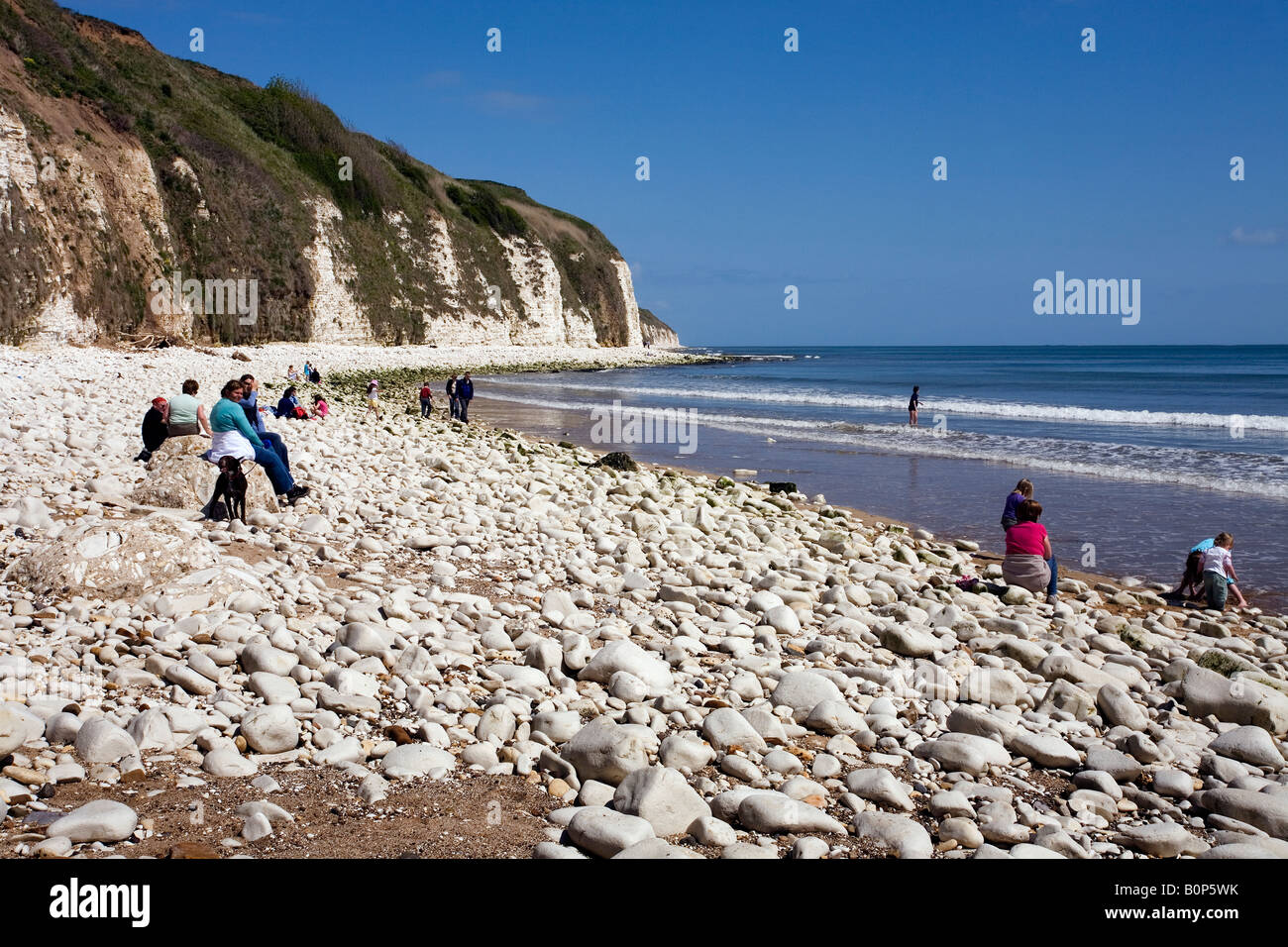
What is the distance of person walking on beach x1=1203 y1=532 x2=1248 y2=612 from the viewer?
26.9 ft

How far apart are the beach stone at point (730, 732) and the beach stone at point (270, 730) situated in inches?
76.0

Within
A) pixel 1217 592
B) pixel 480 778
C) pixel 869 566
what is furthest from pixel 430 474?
pixel 1217 592

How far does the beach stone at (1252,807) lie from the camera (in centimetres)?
370

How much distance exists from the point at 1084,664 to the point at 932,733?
171cm

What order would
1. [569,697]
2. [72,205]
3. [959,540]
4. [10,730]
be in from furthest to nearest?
[72,205] < [959,540] < [569,697] < [10,730]

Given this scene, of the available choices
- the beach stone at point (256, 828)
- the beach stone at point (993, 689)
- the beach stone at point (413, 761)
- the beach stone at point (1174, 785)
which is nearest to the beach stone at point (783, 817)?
the beach stone at point (413, 761)

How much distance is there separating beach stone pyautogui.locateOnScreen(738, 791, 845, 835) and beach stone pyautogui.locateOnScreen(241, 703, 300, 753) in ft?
6.61

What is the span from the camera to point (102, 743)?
3576mm

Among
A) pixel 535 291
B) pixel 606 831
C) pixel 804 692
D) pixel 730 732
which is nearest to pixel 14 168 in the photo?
pixel 804 692

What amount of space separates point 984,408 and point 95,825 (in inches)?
1439

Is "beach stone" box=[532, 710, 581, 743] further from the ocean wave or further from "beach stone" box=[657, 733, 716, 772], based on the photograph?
the ocean wave

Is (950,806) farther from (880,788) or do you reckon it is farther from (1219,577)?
(1219,577)

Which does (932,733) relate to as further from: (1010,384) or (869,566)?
(1010,384)
